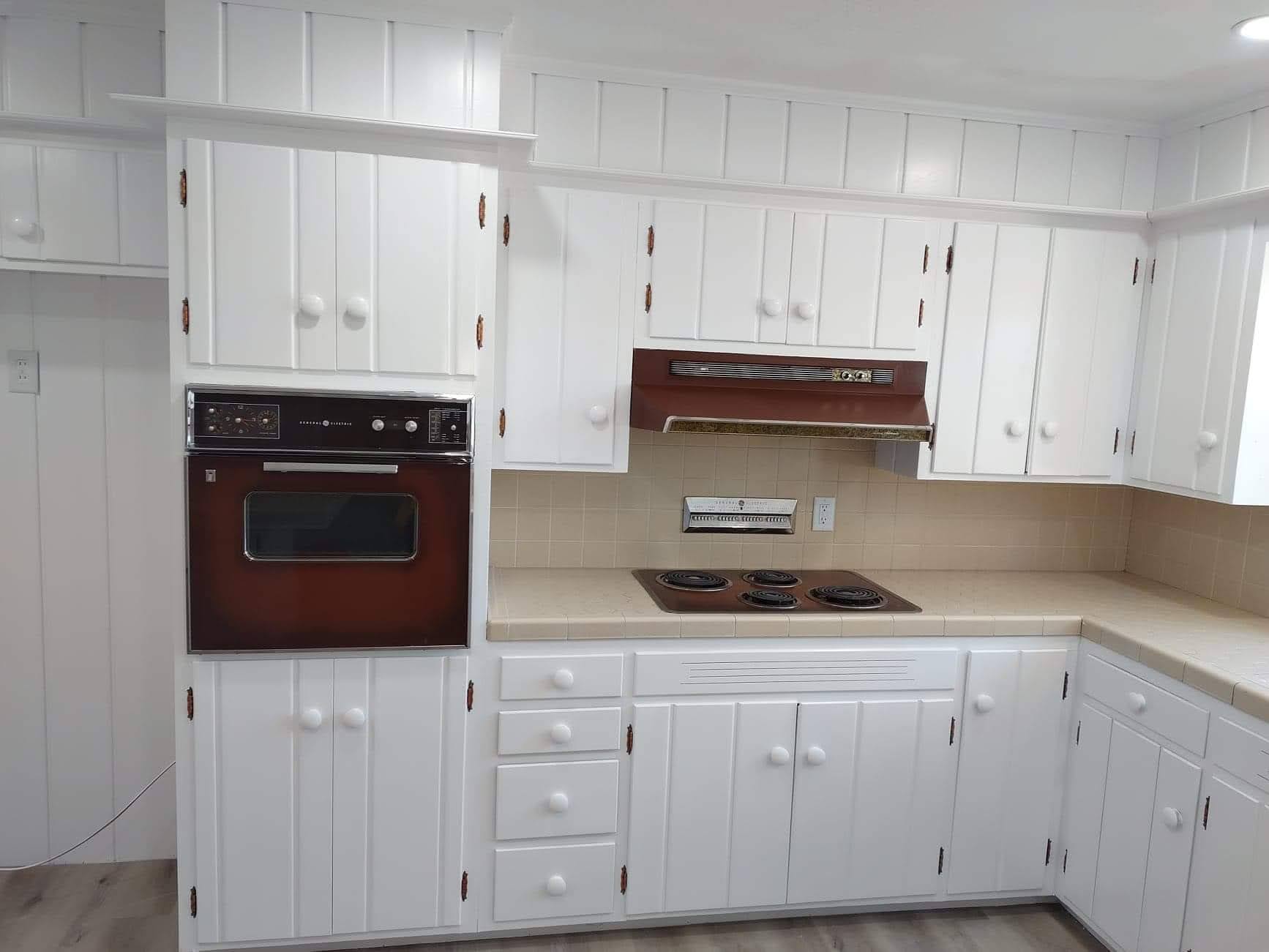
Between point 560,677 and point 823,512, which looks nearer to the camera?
point 560,677

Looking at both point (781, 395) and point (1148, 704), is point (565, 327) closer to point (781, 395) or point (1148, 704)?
point (781, 395)

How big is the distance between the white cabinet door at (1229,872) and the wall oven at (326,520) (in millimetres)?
1799

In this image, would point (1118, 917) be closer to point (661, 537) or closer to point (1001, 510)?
point (1001, 510)

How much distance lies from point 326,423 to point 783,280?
1278 millimetres

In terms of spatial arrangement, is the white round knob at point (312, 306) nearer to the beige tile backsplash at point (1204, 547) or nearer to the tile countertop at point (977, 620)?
the tile countertop at point (977, 620)

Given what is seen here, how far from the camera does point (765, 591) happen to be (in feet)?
8.42

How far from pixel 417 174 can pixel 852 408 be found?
4.26ft

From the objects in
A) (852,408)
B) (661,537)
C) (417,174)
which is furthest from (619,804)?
(417,174)

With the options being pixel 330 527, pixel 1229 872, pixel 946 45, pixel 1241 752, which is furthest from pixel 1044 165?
pixel 330 527

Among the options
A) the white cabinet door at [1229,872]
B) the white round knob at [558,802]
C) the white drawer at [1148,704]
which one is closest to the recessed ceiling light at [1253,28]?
the white drawer at [1148,704]

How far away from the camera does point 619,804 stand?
7.70 feet

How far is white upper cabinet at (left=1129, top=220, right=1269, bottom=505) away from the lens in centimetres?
235

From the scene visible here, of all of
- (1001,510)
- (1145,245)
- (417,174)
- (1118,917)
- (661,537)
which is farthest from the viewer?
(1001,510)

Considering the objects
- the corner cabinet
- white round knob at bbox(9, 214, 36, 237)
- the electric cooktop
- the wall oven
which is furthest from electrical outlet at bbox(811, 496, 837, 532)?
white round knob at bbox(9, 214, 36, 237)
